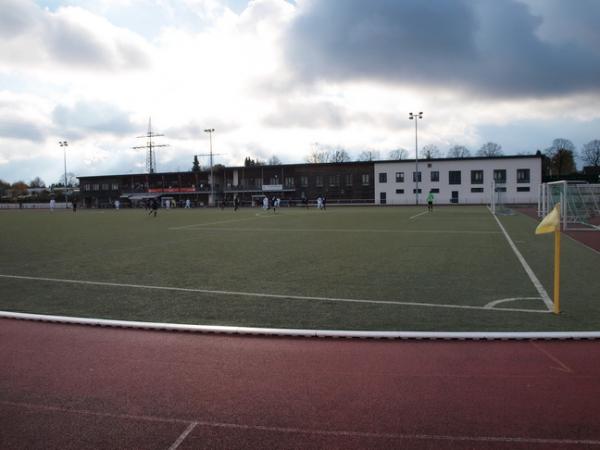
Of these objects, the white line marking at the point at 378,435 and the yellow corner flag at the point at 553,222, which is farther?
the yellow corner flag at the point at 553,222

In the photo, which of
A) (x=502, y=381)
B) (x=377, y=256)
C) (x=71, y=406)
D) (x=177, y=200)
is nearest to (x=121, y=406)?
(x=71, y=406)

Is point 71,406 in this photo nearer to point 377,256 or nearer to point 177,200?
point 377,256

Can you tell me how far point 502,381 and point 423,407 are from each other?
1078 mm

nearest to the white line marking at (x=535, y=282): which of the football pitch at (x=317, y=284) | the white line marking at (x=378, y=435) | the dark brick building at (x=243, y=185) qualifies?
the football pitch at (x=317, y=284)

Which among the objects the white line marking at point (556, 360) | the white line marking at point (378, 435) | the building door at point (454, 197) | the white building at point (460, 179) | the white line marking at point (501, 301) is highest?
the white building at point (460, 179)

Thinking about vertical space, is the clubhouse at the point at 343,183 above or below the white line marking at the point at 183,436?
above

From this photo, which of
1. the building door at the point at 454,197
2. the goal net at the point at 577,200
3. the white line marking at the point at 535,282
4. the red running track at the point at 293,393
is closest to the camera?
the red running track at the point at 293,393

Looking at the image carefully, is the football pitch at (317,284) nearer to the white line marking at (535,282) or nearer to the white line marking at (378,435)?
the white line marking at (535,282)

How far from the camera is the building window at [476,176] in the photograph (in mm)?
78244

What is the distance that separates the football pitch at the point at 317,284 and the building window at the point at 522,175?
62.2 m

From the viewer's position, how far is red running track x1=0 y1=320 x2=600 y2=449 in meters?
3.96

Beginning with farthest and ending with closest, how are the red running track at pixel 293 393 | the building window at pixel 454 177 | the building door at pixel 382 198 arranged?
the building door at pixel 382 198, the building window at pixel 454 177, the red running track at pixel 293 393

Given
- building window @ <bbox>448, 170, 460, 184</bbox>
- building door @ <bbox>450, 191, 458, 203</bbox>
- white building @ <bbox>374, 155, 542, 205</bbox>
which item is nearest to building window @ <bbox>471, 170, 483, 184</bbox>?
white building @ <bbox>374, 155, 542, 205</bbox>

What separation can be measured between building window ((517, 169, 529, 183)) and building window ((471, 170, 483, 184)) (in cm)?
541
